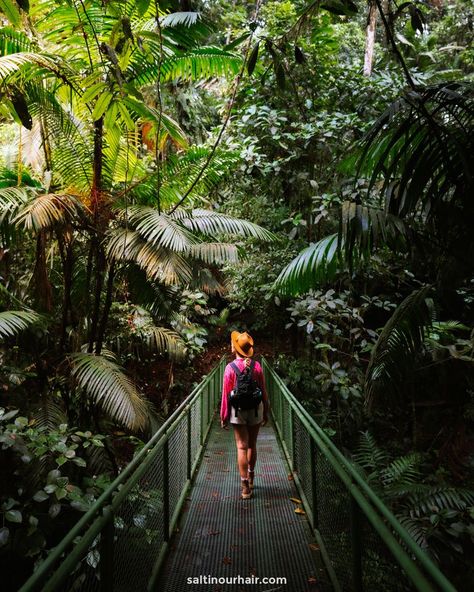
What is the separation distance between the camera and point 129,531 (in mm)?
2162

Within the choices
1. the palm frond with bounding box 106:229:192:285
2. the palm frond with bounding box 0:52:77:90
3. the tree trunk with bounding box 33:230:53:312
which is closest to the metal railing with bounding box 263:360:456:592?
the palm frond with bounding box 106:229:192:285

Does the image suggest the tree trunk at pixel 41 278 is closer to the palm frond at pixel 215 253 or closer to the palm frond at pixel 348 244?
the palm frond at pixel 215 253

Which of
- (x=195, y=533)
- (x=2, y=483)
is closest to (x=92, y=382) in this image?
(x=2, y=483)

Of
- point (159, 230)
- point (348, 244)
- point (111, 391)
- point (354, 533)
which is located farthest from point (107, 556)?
point (159, 230)

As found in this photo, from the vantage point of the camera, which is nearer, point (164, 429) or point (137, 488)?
point (137, 488)

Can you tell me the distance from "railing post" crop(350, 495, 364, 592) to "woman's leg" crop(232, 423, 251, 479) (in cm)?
183

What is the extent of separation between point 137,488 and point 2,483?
4.84 feet

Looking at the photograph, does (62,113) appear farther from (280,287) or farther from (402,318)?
(402,318)

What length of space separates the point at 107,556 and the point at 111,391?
2468 millimetres

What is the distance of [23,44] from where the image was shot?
371 centimetres

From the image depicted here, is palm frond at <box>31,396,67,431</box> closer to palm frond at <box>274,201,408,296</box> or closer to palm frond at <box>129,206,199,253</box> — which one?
palm frond at <box>129,206,199,253</box>

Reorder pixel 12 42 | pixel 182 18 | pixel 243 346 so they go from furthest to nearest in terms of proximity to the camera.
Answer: pixel 243 346
pixel 12 42
pixel 182 18

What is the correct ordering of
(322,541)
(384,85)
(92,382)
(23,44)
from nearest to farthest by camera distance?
1. (322,541)
2. (23,44)
3. (92,382)
4. (384,85)

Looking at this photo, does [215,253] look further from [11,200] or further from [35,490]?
[35,490]
